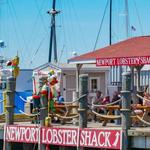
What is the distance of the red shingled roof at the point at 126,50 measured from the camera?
67.4ft

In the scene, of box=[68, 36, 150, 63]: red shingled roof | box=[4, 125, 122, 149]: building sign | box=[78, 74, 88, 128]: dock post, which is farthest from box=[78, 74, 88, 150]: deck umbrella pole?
box=[68, 36, 150, 63]: red shingled roof

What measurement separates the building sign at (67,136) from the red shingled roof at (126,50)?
3.53 m

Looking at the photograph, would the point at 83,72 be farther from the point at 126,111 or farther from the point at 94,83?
the point at 126,111

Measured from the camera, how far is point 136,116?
17.8 m

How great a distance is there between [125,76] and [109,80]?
47.1 ft

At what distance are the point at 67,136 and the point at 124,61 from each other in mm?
3452

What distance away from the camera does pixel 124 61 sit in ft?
67.2

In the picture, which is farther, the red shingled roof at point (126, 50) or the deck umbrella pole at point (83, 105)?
the red shingled roof at point (126, 50)

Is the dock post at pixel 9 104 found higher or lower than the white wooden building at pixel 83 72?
lower

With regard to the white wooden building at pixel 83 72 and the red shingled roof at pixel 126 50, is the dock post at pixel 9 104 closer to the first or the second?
the red shingled roof at pixel 126 50

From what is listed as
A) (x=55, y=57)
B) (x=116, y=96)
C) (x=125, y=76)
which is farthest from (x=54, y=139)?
(x=55, y=57)

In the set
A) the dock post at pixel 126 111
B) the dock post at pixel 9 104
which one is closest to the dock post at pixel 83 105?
the dock post at pixel 126 111

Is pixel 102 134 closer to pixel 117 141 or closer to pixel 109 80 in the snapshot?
pixel 117 141

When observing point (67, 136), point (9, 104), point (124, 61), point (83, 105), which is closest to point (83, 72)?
point (124, 61)
